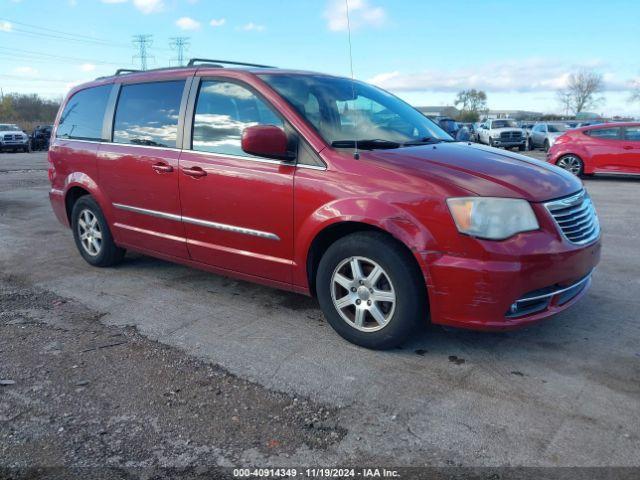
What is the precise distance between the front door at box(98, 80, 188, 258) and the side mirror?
3.51 feet

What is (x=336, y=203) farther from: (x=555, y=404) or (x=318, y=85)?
(x=555, y=404)

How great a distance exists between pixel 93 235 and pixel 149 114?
156 centimetres

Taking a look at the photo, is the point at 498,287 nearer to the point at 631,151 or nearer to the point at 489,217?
the point at 489,217

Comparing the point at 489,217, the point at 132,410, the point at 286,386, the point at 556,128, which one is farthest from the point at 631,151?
the point at 556,128

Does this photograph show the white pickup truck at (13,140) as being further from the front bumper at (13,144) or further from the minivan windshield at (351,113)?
the minivan windshield at (351,113)

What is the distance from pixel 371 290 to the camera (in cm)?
359

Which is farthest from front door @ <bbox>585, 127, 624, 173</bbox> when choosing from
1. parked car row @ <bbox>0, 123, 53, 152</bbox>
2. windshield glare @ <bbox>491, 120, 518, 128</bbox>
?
parked car row @ <bbox>0, 123, 53, 152</bbox>

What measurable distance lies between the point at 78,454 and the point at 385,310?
1940 mm

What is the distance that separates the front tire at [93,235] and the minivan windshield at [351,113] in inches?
97.0

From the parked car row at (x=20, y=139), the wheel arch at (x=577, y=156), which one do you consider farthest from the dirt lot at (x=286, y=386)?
the parked car row at (x=20, y=139)

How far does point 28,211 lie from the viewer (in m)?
9.40

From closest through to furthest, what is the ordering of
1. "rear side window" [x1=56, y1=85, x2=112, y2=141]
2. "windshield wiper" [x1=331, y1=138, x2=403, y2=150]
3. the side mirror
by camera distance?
the side mirror
"windshield wiper" [x1=331, y1=138, x2=403, y2=150]
"rear side window" [x1=56, y1=85, x2=112, y2=141]

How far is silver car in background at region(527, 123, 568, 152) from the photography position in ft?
92.8

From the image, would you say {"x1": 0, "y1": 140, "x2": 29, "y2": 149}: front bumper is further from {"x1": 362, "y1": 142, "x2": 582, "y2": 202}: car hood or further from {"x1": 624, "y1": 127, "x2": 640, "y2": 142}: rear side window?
{"x1": 362, "y1": 142, "x2": 582, "y2": 202}: car hood
